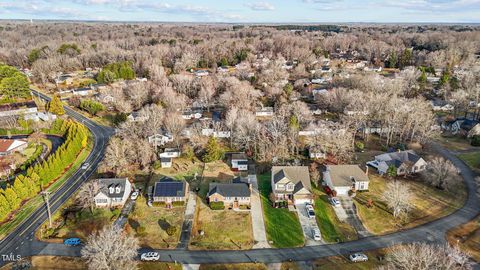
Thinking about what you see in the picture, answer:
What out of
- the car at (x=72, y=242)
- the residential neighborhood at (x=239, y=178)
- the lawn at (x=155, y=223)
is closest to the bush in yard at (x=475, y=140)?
the residential neighborhood at (x=239, y=178)

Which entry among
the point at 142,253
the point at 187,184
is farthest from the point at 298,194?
the point at 142,253

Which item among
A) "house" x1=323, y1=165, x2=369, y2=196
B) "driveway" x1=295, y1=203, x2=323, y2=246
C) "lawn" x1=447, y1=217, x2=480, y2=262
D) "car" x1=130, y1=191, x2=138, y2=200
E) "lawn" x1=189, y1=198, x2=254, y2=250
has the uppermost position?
"house" x1=323, y1=165, x2=369, y2=196

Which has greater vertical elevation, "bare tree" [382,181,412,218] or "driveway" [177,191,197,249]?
"bare tree" [382,181,412,218]

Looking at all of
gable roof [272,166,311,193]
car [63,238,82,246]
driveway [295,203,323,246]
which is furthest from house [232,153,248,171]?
car [63,238,82,246]

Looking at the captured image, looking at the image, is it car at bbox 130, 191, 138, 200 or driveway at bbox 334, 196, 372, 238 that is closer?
driveway at bbox 334, 196, 372, 238

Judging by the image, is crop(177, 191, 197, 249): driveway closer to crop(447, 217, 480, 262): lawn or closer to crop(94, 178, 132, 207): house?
crop(94, 178, 132, 207): house

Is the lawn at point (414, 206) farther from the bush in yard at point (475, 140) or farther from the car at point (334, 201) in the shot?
the bush in yard at point (475, 140)

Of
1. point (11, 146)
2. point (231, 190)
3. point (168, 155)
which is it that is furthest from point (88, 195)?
point (11, 146)

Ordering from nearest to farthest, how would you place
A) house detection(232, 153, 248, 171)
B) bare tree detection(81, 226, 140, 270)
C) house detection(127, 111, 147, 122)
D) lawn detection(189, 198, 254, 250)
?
bare tree detection(81, 226, 140, 270)
lawn detection(189, 198, 254, 250)
house detection(232, 153, 248, 171)
house detection(127, 111, 147, 122)
